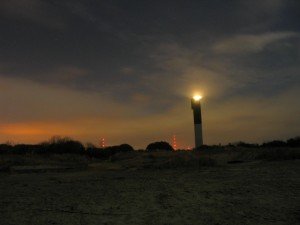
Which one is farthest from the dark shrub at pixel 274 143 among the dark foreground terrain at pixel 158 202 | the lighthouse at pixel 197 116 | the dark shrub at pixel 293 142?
the dark foreground terrain at pixel 158 202

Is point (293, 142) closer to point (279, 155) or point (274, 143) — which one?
point (274, 143)

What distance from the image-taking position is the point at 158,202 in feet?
26.4

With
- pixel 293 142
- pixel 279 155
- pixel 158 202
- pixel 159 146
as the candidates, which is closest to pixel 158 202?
pixel 158 202

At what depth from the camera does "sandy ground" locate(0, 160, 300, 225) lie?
6859mm

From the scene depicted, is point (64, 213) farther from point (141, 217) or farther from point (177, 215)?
point (177, 215)

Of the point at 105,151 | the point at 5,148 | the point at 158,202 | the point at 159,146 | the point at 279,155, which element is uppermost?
the point at 159,146

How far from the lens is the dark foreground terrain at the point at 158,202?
6.86 m

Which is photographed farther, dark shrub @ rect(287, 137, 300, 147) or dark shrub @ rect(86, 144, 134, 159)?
dark shrub @ rect(86, 144, 134, 159)

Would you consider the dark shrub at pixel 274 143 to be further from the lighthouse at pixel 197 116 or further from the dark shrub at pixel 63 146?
the dark shrub at pixel 63 146

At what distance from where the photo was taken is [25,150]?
29781 millimetres

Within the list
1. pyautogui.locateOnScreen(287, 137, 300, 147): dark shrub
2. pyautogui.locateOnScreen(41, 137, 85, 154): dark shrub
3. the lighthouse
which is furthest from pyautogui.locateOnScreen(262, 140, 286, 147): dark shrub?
pyautogui.locateOnScreen(41, 137, 85, 154): dark shrub

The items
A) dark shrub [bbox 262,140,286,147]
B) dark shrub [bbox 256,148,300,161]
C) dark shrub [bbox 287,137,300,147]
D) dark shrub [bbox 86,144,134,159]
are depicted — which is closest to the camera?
dark shrub [bbox 256,148,300,161]

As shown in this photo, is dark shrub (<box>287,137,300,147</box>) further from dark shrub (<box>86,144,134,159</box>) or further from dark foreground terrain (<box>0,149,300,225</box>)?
dark foreground terrain (<box>0,149,300,225</box>)

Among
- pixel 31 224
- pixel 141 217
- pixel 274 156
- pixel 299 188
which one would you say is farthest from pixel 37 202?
pixel 274 156
